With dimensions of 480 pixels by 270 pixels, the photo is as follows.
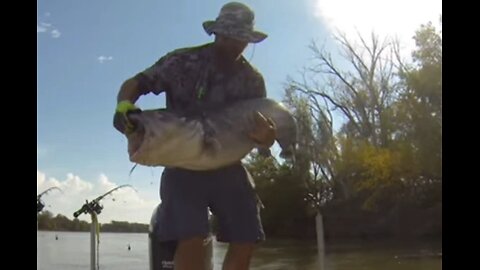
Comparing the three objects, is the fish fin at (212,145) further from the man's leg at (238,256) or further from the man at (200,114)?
the man's leg at (238,256)

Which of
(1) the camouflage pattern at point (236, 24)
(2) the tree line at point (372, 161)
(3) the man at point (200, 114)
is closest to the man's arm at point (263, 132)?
(3) the man at point (200, 114)

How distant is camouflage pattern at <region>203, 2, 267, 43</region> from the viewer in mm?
2887

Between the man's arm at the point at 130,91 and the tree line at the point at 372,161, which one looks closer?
the man's arm at the point at 130,91

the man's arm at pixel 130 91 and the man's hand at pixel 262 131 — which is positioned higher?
the man's arm at pixel 130 91

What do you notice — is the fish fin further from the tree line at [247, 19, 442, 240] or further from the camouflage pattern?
the tree line at [247, 19, 442, 240]

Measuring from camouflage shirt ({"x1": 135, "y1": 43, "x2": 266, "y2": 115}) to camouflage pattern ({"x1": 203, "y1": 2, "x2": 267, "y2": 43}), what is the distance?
15 cm

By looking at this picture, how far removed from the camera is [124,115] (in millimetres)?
2434

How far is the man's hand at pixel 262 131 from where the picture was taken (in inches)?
107

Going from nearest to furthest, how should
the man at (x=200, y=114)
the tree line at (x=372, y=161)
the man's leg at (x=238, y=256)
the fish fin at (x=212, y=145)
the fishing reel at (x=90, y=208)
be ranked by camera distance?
the fish fin at (x=212, y=145)
the man at (x=200, y=114)
the man's leg at (x=238, y=256)
the fishing reel at (x=90, y=208)
the tree line at (x=372, y=161)

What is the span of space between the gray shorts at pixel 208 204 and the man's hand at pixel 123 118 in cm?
39

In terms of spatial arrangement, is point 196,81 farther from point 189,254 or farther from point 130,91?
point 189,254

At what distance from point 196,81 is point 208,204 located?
2.02ft

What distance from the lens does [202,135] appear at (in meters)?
2.57

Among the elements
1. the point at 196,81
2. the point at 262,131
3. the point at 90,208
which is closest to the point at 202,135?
the point at 262,131
